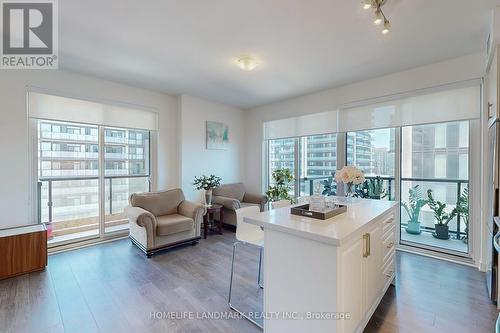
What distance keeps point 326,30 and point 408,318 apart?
2.80 m

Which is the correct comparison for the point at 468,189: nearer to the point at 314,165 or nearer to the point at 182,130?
the point at 314,165

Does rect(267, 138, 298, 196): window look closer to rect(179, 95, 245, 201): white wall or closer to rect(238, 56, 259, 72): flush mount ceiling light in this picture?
rect(179, 95, 245, 201): white wall

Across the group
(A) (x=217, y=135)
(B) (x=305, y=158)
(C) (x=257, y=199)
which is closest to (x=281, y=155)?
(B) (x=305, y=158)

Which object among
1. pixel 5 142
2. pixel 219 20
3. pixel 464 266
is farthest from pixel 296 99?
pixel 5 142

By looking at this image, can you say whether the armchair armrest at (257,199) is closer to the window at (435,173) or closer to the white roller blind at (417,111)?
the white roller blind at (417,111)

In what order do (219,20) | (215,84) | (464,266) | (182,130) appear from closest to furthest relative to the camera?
1. (219,20)
2. (464,266)
3. (215,84)
4. (182,130)

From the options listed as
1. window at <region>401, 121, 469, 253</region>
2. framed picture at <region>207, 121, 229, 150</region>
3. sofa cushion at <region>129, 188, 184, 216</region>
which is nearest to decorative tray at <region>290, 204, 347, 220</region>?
window at <region>401, 121, 469, 253</region>

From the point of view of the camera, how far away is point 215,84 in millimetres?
4055

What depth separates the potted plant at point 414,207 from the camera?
371 cm

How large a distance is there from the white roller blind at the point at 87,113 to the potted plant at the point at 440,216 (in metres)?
4.90

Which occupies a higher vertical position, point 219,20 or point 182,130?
point 219,20

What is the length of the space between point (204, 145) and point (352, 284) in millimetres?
4018

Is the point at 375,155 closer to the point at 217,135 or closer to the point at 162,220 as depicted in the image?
the point at 217,135

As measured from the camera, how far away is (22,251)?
2.76 m
